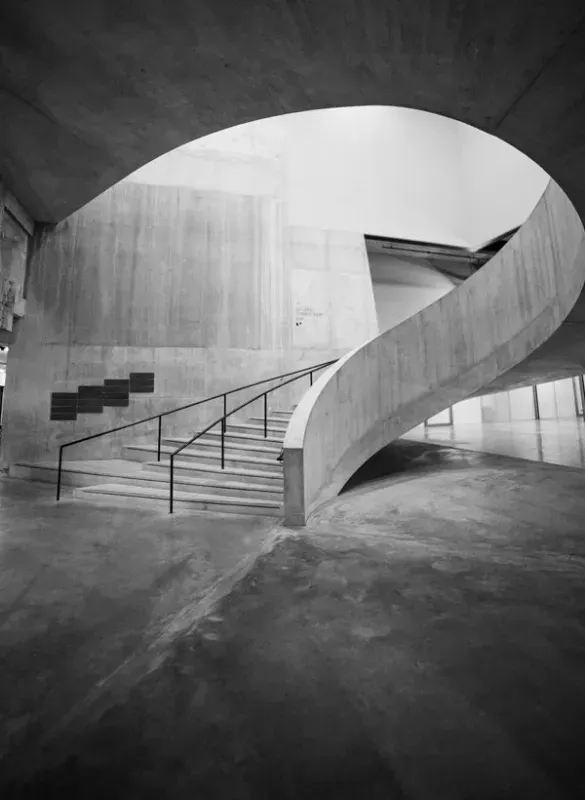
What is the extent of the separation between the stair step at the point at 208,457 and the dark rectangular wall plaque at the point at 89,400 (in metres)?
1.58

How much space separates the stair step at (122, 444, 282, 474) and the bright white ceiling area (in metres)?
6.76

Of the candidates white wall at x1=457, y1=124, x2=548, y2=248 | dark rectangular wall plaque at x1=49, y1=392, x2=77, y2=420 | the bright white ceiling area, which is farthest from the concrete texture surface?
white wall at x1=457, y1=124, x2=548, y2=248

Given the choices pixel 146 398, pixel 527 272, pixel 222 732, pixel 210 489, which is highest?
pixel 527 272

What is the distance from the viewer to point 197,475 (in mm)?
6254

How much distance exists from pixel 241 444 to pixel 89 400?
3.96 metres

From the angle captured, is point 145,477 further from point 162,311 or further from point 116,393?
point 162,311

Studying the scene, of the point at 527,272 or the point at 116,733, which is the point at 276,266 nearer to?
the point at 527,272

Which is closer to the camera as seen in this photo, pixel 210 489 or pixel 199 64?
pixel 199 64

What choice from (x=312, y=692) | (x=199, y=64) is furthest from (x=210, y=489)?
(x=199, y=64)

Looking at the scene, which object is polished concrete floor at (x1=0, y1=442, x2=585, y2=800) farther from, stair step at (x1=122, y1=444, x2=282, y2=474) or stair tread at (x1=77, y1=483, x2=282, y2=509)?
stair step at (x1=122, y1=444, x2=282, y2=474)

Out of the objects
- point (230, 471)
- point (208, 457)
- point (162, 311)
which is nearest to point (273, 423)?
point (208, 457)

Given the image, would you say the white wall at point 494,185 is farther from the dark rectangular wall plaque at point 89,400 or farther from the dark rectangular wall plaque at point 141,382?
the dark rectangular wall plaque at point 89,400

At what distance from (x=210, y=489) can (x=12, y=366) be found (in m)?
5.95

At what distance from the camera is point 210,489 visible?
576 cm
